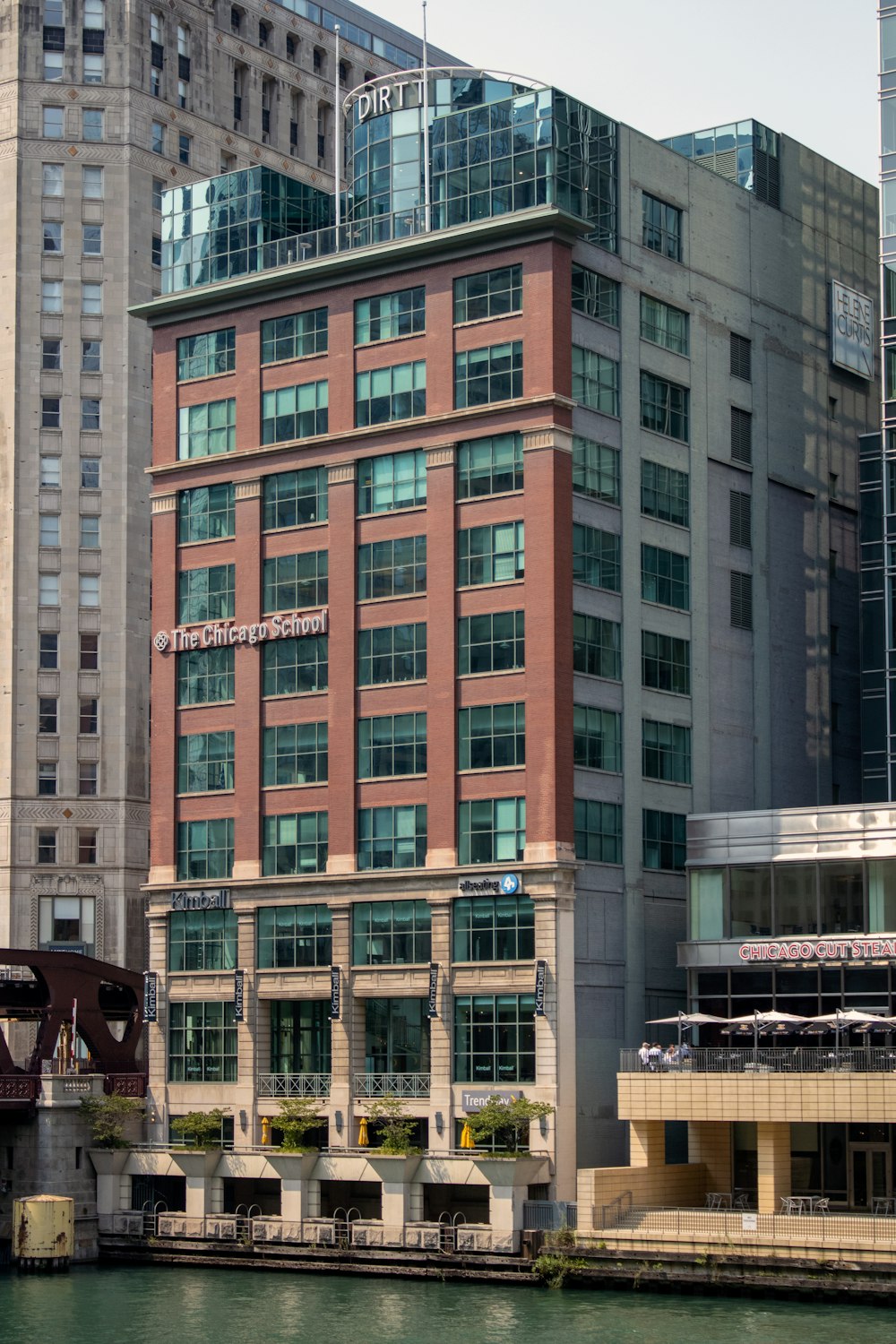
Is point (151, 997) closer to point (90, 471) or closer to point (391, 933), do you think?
point (391, 933)

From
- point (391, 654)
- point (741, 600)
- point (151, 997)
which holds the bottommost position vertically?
point (151, 997)

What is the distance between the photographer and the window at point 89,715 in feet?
458

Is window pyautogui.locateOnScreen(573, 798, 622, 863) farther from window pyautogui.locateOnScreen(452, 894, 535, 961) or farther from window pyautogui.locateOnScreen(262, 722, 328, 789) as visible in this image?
window pyautogui.locateOnScreen(262, 722, 328, 789)

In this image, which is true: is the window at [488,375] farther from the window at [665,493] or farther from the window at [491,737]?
the window at [491,737]

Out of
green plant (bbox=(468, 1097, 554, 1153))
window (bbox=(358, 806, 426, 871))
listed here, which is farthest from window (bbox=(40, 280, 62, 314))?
green plant (bbox=(468, 1097, 554, 1153))

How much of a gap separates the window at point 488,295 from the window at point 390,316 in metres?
2.06

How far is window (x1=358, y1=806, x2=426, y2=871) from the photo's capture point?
326ft

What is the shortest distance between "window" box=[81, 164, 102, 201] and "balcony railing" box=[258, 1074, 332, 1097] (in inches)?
2583

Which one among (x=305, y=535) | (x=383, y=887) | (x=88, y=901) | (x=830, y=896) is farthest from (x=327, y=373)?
(x=88, y=901)

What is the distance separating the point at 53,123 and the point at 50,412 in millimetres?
18894

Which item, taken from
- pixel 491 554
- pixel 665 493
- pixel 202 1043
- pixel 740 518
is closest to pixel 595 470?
pixel 665 493

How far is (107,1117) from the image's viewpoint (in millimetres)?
101000

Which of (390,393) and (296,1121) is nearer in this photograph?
(296,1121)

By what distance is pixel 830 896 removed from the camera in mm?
96000
